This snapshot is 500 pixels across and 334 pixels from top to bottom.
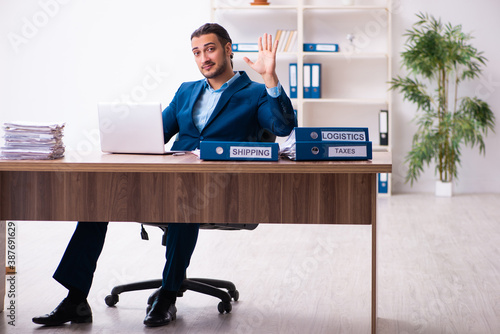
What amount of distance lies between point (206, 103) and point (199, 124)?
0.11m

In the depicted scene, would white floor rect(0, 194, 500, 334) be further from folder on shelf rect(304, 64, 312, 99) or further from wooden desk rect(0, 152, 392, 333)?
folder on shelf rect(304, 64, 312, 99)

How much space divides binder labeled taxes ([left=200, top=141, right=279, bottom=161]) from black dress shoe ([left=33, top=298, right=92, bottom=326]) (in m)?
0.86

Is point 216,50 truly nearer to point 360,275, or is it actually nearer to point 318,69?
point 360,275

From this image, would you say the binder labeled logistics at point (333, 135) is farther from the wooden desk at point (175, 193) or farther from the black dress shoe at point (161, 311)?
the black dress shoe at point (161, 311)

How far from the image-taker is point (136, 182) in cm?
243

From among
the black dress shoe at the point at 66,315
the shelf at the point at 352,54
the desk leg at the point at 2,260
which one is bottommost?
the black dress shoe at the point at 66,315

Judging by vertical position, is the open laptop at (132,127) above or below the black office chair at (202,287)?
above

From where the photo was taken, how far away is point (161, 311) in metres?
2.64

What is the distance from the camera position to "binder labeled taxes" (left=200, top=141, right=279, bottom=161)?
230cm

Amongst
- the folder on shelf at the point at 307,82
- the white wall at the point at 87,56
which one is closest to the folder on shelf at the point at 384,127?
the folder on shelf at the point at 307,82

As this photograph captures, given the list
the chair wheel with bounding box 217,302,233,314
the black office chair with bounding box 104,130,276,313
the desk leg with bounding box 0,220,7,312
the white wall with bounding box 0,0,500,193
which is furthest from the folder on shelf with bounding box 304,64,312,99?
the desk leg with bounding box 0,220,7,312

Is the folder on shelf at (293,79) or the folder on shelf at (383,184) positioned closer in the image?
the folder on shelf at (383,184)

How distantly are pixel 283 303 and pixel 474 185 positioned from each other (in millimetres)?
4092

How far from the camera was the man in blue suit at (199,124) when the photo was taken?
103 inches
